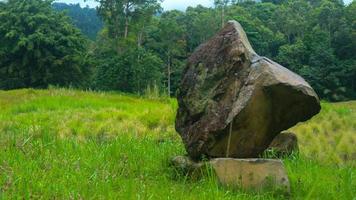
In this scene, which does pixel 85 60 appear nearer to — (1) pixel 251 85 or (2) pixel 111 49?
(2) pixel 111 49

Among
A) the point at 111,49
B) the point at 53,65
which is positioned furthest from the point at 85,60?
the point at 111,49

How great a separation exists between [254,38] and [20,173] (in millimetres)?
69431

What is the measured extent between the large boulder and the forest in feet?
58.2

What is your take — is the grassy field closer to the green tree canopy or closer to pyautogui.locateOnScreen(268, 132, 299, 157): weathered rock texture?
pyautogui.locateOnScreen(268, 132, 299, 157): weathered rock texture

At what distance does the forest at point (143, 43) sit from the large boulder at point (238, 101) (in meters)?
17.7

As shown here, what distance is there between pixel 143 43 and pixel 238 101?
216 feet

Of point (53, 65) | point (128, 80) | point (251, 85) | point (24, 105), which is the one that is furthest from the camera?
point (128, 80)

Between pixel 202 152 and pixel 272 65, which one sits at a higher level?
pixel 272 65

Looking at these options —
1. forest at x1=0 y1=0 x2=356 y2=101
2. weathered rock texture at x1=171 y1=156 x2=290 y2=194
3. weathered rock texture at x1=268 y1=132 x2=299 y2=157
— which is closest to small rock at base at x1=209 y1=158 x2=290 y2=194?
weathered rock texture at x1=171 y1=156 x2=290 y2=194

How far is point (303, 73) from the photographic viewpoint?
59781mm

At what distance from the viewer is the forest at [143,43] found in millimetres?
43125

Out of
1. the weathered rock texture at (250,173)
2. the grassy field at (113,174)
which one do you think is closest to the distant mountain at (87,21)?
the grassy field at (113,174)

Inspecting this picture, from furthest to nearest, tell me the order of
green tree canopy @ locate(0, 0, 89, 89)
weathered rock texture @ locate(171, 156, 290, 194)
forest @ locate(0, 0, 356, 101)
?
forest @ locate(0, 0, 356, 101) < green tree canopy @ locate(0, 0, 89, 89) < weathered rock texture @ locate(171, 156, 290, 194)

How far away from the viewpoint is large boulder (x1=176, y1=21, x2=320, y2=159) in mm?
5641
